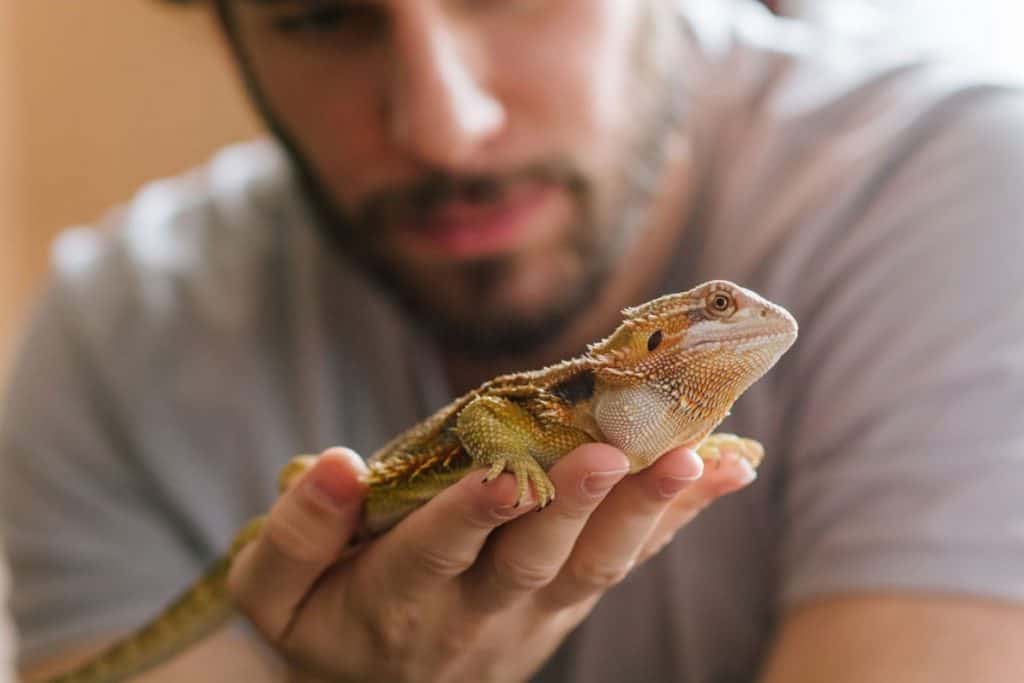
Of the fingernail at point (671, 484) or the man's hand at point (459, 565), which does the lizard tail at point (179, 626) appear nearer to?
the man's hand at point (459, 565)

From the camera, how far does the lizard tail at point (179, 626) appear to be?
77cm

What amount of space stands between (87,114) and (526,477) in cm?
218

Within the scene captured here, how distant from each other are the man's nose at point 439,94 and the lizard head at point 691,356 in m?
0.54

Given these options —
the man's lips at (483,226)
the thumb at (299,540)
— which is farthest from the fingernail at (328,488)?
the man's lips at (483,226)

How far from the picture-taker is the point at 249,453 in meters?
1.24

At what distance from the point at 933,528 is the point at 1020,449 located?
0.34 ft

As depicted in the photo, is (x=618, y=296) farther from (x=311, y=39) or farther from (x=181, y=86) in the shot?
(x=181, y=86)

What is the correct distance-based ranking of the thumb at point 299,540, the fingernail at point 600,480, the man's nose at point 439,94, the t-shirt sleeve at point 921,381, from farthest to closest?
the man's nose at point 439,94
the t-shirt sleeve at point 921,381
the thumb at point 299,540
the fingernail at point 600,480

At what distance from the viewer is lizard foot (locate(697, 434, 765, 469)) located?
59 cm

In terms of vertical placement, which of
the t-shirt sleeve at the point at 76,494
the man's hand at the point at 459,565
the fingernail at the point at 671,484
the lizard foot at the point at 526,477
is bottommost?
the t-shirt sleeve at the point at 76,494

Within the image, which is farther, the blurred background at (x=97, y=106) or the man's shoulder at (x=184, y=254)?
the blurred background at (x=97, y=106)

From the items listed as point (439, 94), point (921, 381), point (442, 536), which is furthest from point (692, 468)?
point (439, 94)

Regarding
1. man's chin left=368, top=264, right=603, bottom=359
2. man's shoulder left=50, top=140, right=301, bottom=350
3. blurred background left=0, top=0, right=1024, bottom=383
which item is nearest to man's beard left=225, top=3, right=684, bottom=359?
man's chin left=368, top=264, right=603, bottom=359

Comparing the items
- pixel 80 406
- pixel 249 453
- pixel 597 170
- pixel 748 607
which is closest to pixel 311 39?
pixel 597 170
